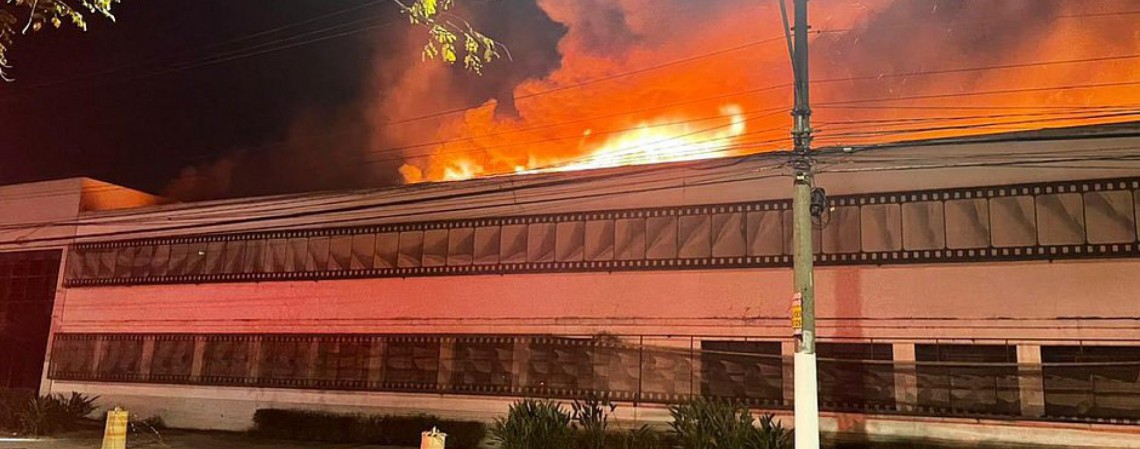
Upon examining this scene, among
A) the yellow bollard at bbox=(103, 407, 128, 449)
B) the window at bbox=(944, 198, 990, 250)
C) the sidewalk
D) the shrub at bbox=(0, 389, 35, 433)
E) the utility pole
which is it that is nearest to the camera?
the utility pole

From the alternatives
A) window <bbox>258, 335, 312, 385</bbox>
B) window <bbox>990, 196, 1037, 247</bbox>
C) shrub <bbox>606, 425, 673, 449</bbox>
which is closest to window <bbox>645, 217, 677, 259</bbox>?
shrub <bbox>606, 425, 673, 449</bbox>

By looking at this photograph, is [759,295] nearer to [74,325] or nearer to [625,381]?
[625,381]

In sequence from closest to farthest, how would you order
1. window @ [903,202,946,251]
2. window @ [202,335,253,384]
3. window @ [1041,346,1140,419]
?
1. window @ [1041,346,1140,419]
2. window @ [903,202,946,251]
3. window @ [202,335,253,384]

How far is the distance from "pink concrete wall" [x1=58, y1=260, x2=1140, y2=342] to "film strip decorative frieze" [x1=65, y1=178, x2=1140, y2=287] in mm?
216

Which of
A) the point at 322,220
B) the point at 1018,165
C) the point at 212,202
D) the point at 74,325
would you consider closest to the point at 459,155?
the point at 322,220

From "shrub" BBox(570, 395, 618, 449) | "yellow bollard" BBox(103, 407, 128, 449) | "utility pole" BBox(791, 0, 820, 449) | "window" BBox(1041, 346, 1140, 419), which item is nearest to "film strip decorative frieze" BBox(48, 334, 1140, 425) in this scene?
"window" BBox(1041, 346, 1140, 419)

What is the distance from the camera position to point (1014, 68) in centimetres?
1541

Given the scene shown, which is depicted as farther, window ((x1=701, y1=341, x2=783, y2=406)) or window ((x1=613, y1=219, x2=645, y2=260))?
window ((x1=613, y1=219, x2=645, y2=260))

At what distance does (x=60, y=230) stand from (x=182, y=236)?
420 centimetres

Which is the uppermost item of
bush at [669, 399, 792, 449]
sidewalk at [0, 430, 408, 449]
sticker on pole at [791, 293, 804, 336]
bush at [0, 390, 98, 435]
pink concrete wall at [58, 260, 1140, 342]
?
pink concrete wall at [58, 260, 1140, 342]

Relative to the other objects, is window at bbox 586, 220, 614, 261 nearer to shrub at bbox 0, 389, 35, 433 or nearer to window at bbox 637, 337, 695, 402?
window at bbox 637, 337, 695, 402

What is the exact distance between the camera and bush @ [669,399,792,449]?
10.8m

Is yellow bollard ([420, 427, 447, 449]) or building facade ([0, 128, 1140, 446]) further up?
building facade ([0, 128, 1140, 446])

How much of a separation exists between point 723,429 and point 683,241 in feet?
11.9
